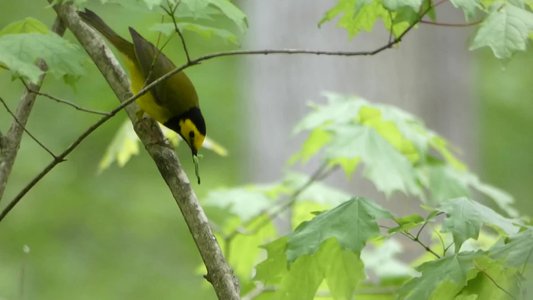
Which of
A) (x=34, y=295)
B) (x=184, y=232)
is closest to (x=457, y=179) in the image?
(x=34, y=295)

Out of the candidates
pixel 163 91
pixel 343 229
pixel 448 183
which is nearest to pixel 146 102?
pixel 163 91

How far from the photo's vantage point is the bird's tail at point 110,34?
3.57 m

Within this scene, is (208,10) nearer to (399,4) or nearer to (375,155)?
(399,4)

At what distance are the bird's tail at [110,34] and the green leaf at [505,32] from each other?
187 cm

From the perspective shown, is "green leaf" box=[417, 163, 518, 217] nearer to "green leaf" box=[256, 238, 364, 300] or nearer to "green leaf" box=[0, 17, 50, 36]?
"green leaf" box=[256, 238, 364, 300]

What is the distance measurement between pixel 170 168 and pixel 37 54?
23.8 inches

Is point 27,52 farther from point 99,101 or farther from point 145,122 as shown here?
point 99,101

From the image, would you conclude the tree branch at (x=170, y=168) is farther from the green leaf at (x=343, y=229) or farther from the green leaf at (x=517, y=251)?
the green leaf at (x=517, y=251)

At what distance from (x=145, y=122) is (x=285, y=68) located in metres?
2.94

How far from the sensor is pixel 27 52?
6.48 ft

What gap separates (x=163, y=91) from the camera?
3.58m

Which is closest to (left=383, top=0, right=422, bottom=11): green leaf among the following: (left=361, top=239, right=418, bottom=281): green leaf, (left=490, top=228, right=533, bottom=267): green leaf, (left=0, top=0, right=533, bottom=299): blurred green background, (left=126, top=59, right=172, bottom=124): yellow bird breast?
(left=490, top=228, right=533, bottom=267): green leaf

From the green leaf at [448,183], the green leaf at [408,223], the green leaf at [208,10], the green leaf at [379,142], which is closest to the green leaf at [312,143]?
the green leaf at [379,142]

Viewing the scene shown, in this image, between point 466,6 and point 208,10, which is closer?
point 466,6
